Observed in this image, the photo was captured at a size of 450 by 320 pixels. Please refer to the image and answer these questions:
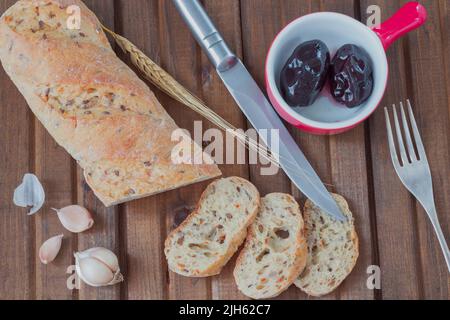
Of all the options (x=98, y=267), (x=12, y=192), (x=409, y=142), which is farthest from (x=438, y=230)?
(x=12, y=192)

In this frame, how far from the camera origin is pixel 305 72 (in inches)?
52.4

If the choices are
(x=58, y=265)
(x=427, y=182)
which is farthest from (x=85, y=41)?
(x=427, y=182)

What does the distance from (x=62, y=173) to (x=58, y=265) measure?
0.24 meters

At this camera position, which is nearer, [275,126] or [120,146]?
[120,146]

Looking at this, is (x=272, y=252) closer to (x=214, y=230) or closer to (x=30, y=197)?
(x=214, y=230)

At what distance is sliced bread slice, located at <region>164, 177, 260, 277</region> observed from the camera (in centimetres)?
139

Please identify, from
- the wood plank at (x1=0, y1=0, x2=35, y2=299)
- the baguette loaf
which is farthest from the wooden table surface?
the baguette loaf

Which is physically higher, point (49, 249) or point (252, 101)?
point (252, 101)

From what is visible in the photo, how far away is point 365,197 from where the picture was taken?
148 cm

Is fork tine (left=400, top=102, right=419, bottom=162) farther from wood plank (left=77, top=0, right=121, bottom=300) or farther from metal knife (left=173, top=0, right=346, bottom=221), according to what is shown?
wood plank (left=77, top=0, right=121, bottom=300)

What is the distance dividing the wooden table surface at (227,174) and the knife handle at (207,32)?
0.08 metres

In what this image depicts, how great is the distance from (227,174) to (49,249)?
0.50 metres

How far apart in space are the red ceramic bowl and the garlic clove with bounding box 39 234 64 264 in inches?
26.4
